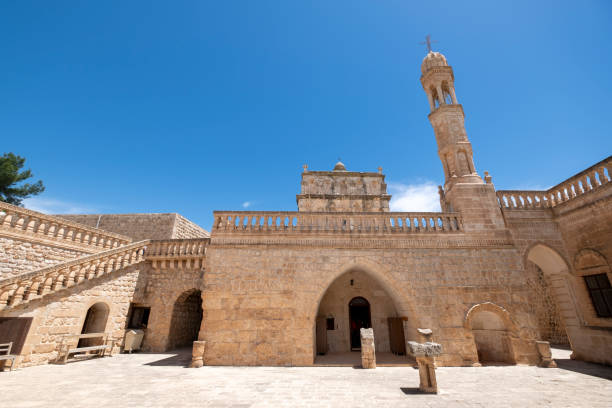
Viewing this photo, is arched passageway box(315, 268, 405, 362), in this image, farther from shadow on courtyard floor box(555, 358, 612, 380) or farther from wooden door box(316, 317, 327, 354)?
shadow on courtyard floor box(555, 358, 612, 380)

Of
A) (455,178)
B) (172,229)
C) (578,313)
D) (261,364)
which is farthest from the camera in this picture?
(172,229)

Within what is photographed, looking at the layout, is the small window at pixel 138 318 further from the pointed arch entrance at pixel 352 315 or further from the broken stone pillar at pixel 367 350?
the broken stone pillar at pixel 367 350

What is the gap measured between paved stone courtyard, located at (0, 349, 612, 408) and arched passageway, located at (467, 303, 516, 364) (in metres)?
1.07

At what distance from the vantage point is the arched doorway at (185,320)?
1175 centimetres

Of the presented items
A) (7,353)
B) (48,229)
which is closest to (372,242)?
(7,353)

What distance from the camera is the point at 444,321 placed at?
335 inches

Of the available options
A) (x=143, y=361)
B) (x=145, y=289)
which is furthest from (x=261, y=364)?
(x=145, y=289)

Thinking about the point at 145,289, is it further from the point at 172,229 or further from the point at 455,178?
the point at 455,178

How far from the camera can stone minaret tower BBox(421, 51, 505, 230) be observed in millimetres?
9820

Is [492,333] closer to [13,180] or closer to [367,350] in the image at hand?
[367,350]

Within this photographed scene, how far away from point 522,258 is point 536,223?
1.66 metres

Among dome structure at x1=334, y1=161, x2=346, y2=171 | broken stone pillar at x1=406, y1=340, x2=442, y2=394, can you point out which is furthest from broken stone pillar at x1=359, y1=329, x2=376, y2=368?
dome structure at x1=334, y1=161, x2=346, y2=171

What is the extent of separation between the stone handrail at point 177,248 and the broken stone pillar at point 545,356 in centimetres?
1328

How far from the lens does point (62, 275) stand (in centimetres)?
887
